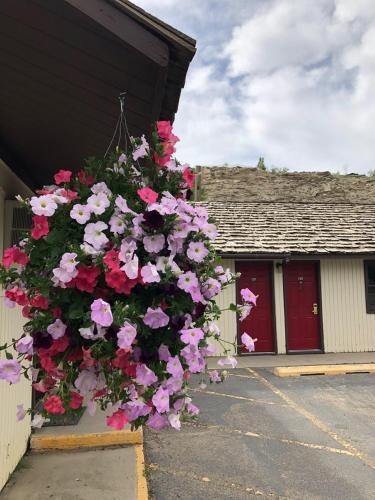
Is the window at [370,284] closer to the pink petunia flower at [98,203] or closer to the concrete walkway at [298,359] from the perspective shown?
the concrete walkway at [298,359]

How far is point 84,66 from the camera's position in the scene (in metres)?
2.40

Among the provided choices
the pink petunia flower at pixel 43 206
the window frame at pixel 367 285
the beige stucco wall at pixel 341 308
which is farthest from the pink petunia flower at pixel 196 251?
the window frame at pixel 367 285

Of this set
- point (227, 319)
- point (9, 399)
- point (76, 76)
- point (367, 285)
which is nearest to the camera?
point (76, 76)

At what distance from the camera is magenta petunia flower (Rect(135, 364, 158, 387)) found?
68.9 inches

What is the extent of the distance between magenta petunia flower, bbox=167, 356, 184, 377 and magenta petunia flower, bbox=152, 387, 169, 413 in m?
0.08

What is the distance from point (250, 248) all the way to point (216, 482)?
7.73 m

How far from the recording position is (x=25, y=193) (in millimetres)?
5117

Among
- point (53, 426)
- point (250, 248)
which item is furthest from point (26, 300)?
point (250, 248)

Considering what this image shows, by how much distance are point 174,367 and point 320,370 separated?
8601 millimetres

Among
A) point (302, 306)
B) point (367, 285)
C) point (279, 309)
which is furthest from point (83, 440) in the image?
point (367, 285)

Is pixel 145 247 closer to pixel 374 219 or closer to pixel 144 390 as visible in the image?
pixel 144 390

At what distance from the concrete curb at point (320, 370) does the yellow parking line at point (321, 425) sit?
676 millimetres

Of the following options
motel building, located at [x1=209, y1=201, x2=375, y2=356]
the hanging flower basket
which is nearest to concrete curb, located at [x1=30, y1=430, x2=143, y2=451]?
the hanging flower basket

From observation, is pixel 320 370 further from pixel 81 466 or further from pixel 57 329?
pixel 57 329
